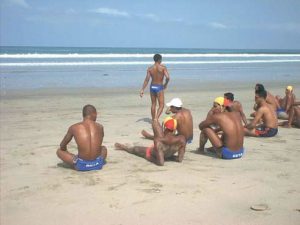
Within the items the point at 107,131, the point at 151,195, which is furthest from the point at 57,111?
the point at 151,195

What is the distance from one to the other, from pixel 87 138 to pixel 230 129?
2302mm

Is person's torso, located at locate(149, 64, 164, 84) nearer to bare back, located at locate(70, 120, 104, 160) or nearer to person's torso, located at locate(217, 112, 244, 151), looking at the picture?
person's torso, located at locate(217, 112, 244, 151)

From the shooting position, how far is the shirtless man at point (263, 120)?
28.3 feet

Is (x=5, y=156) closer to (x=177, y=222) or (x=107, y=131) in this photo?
(x=107, y=131)

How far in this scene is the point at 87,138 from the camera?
6062 mm

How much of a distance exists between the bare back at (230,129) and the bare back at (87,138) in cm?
199

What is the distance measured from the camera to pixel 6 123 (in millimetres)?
9938

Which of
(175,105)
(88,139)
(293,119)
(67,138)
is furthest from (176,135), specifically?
(293,119)

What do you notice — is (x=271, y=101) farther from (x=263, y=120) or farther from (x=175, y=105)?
(x=175, y=105)

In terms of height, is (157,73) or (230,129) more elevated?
(157,73)

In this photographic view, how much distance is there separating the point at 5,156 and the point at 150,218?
348 centimetres

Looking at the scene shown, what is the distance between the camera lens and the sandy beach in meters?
4.56

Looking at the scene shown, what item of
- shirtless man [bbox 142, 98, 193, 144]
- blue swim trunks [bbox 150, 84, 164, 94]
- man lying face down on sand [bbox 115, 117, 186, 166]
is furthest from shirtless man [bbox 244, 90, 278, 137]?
man lying face down on sand [bbox 115, 117, 186, 166]

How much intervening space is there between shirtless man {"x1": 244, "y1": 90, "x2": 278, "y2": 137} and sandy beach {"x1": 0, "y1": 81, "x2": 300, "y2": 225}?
0.23 m
